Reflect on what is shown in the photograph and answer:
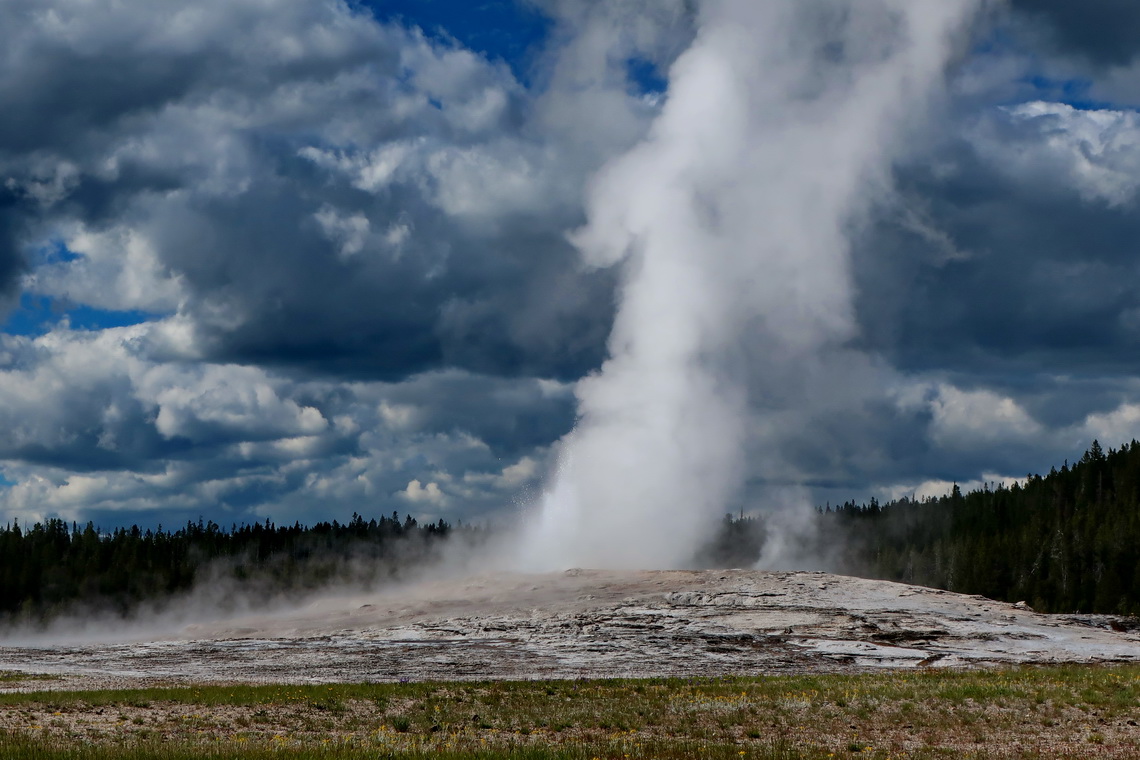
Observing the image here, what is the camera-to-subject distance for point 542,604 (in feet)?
229

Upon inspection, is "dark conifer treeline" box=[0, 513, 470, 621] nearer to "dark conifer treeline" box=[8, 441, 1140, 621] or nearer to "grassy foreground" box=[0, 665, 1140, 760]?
"dark conifer treeline" box=[8, 441, 1140, 621]

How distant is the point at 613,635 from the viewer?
61094 mm

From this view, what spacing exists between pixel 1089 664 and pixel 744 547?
294 feet

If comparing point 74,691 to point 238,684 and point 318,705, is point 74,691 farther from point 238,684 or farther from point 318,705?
point 318,705

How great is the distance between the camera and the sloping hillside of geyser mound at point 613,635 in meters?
50.8

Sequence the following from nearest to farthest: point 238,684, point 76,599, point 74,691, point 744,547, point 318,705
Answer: point 318,705 → point 74,691 → point 238,684 → point 76,599 → point 744,547

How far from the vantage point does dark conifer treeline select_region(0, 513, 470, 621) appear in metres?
125

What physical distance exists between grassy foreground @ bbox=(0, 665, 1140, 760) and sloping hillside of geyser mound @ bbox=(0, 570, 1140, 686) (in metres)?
8.94

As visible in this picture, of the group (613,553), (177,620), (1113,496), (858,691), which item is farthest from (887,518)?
(858,691)

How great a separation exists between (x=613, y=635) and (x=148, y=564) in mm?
91630

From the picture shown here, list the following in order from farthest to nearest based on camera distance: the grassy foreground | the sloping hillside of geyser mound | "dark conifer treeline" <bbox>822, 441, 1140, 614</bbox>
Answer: "dark conifer treeline" <bbox>822, 441, 1140, 614</bbox> → the sloping hillside of geyser mound → the grassy foreground

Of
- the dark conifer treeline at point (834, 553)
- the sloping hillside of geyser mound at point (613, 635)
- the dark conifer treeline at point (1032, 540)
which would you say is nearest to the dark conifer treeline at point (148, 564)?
the dark conifer treeline at point (834, 553)

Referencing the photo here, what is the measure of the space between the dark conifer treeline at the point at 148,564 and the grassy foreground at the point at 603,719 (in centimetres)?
7869

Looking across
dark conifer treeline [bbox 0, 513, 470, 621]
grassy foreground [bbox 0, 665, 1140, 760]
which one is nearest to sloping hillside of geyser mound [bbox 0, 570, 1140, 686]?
grassy foreground [bbox 0, 665, 1140, 760]
